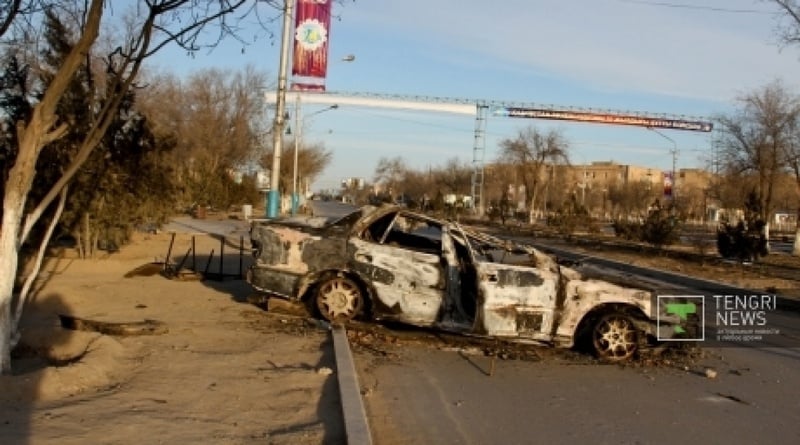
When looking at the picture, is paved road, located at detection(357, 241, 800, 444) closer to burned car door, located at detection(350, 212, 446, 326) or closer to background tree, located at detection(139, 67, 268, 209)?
burned car door, located at detection(350, 212, 446, 326)

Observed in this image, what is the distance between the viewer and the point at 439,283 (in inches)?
380

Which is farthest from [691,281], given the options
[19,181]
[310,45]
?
[19,181]

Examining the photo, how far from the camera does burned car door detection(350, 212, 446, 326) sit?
968 cm

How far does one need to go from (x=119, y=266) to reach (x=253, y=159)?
50.8 metres

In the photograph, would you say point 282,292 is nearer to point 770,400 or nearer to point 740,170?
point 770,400

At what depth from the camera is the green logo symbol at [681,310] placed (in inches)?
358

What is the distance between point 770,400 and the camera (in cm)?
764

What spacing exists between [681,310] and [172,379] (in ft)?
18.3

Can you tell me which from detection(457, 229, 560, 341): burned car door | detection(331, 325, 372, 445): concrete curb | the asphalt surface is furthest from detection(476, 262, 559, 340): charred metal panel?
detection(331, 325, 372, 445): concrete curb

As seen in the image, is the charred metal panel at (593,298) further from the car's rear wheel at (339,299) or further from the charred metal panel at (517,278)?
the car's rear wheel at (339,299)

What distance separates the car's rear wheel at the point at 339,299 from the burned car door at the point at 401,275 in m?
0.23

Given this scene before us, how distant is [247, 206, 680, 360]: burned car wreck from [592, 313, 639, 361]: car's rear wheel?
0.04 feet

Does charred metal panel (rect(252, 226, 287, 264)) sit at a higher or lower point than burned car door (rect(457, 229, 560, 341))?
higher

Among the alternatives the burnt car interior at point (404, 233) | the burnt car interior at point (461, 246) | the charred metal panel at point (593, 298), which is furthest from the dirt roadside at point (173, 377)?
the burnt car interior at point (404, 233)
